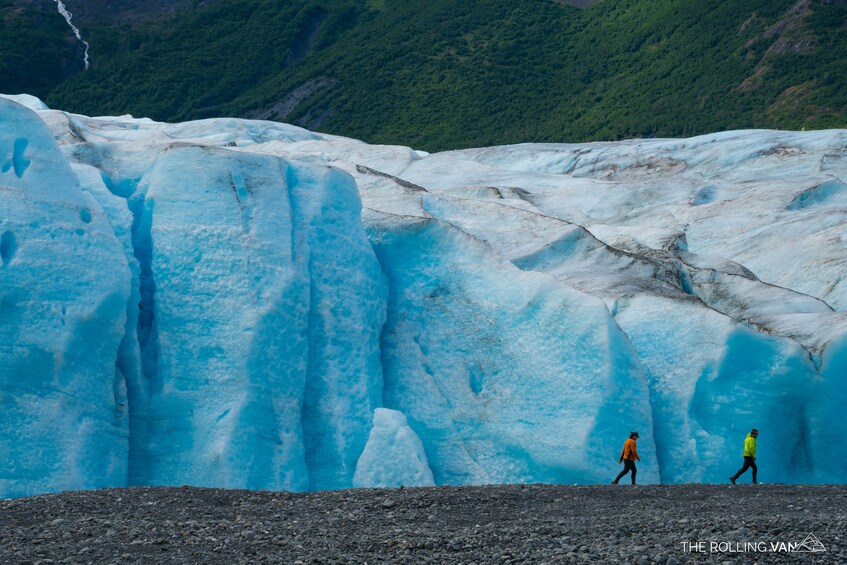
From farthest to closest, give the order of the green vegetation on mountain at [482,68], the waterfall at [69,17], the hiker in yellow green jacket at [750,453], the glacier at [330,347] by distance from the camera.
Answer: the waterfall at [69,17]
the green vegetation on mountain at [482,68]
the hiker in yellow green jacket at [750,453]
the glacier at [330,347]

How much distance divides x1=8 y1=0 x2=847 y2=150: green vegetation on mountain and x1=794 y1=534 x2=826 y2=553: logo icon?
36023mm

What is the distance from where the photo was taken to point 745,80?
155ft

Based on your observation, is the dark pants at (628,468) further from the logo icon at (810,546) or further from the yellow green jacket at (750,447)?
the logo icon at (810,546)

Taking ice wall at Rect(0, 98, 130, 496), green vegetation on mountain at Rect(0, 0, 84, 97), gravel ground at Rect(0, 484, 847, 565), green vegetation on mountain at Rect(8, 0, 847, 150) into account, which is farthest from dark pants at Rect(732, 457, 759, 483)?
green vegetation on mountain at Rect(0, 0, 84, 97)

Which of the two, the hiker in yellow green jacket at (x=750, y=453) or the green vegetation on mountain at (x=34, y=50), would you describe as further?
the green vegetation on mountain at (x=34, y=50)

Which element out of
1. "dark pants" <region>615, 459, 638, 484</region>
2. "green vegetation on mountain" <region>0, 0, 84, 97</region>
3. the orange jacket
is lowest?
"dark pants" <region>615, 459, 638, 484</region>

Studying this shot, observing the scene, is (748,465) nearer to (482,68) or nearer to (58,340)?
(58,340)

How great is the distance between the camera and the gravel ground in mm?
7461

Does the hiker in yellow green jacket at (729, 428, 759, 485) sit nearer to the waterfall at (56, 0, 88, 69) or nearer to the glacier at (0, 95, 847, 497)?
the glacier at (0, 95, 847, 497)

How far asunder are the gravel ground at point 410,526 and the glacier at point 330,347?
2.07 meters

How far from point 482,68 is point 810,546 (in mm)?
50236

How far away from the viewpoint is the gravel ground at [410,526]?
7461mm

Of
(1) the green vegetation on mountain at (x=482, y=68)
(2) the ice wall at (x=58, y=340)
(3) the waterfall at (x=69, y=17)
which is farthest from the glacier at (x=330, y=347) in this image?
(3) the waterfall at (x=69, y=17)

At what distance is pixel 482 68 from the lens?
5600cm
